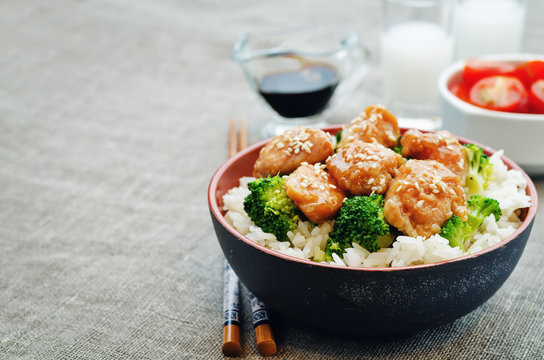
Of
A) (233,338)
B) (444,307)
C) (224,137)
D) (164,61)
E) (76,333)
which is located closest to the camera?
(444,307)

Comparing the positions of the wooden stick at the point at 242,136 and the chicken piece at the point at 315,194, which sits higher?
the chicken piece at the point at 315,194

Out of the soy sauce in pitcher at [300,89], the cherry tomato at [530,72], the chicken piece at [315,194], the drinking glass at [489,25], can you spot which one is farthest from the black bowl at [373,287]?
the drinking glass at [489,25]

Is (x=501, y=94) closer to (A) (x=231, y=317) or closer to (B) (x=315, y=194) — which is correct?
(B) (x=315, y=194)

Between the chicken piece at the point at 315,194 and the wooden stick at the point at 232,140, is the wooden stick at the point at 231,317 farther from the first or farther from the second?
the wooden stick at the point at 232,140

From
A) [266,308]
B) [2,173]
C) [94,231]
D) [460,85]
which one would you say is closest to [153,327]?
[266,308]

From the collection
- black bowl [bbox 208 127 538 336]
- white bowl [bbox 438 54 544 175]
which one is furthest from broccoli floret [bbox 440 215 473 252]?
white bowl [bbox 438 54 544 175]

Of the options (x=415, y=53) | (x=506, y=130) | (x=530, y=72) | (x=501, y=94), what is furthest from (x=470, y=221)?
(x=415, y=53)

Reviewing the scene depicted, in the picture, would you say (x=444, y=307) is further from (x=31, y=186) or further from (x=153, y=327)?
(x=31, y=186)
